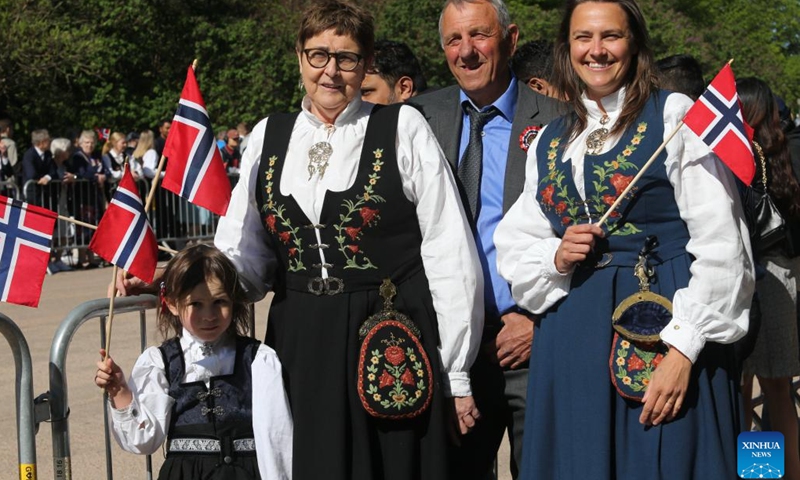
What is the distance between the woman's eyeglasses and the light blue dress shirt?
Result: 0.61 meters

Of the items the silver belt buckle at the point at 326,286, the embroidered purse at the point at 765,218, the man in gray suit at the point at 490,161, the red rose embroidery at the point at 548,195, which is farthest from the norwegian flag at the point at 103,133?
the red rose embroidery at the point at 548,195

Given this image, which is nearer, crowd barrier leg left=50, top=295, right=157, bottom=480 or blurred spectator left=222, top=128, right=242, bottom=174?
crowd barrier leg left=50, top=295, right=157, bottom=480

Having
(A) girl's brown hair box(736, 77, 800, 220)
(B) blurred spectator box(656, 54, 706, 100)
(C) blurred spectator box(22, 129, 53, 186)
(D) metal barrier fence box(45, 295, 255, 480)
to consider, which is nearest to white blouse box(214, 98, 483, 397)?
(D) metal barrier fence box(45, 295, 255, 480)

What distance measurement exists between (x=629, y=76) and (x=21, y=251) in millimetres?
2207

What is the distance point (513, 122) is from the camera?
4.46 metres

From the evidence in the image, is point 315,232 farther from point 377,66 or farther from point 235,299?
point 377,66

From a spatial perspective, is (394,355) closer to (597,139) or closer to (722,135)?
(597,139)

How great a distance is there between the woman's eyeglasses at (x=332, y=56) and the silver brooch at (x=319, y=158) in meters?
0.27

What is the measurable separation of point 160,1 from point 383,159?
78.7 ft

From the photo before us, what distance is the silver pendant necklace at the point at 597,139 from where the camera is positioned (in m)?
3.82

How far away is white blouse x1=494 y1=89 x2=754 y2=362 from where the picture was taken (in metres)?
3.53

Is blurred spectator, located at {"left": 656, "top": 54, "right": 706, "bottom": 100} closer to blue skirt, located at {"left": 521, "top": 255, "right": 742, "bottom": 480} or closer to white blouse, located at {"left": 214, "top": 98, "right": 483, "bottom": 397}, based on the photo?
white blouse, located at {"left": 214, "top": 98, "right": 483, "bottom": 397}

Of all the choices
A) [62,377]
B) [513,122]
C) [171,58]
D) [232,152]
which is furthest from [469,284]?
[171,58]

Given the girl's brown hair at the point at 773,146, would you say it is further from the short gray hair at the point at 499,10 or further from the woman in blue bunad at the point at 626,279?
the woman in blue bunad at the point at 626,279
